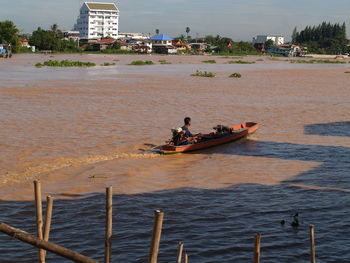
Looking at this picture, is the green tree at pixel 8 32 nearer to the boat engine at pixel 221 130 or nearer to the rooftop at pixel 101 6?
the boat engine at pixel 221 130

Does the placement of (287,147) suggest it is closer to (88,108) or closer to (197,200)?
(197,200)

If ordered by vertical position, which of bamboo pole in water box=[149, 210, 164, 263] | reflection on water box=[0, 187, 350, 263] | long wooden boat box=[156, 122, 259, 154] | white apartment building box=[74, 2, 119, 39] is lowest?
reflection on water box=[0, 187, 350, 263]

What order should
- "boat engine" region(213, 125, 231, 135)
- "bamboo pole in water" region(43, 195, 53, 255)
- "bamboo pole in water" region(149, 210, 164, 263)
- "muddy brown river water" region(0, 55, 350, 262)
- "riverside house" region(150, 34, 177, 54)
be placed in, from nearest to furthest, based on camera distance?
"bamboo pole in water" region(149, 210, 164, 263) < "bamboo pole in water" region(43, 195, 53, 255) < "muddy brown river water" region(0, 55, 350, 262) < "boat engine" region(213, 125, 231, 135) < "riverside house" region(150, 34, 177, 54)

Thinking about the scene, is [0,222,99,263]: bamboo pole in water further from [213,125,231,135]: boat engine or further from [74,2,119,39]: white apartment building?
[74,2,119,39]: white apartment building

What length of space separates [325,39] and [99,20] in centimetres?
6649

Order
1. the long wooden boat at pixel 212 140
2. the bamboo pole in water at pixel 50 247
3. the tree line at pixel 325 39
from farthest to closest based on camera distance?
the tree line at pixel 325 39
the long wooden boat at pixel 212 140
the bamboo pole in water at pixel 50 247

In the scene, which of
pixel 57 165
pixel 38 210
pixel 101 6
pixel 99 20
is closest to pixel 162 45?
pixel 99 20

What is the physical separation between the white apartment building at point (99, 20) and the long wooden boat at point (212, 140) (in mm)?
141434

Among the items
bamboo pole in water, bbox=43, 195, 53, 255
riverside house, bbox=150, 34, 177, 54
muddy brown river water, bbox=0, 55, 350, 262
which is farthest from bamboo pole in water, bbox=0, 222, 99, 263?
riverside house, bbox=150, 34, 177, 54

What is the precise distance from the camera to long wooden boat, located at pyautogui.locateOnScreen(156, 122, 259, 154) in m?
13.3

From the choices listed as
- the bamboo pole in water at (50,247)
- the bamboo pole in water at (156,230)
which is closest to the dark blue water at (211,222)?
the bamboo pole in water at (50,247)

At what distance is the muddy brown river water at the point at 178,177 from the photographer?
299 inches

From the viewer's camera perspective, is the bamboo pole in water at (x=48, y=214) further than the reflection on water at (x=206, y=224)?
No

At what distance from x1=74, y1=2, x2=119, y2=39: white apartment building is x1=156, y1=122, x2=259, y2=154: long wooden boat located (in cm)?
14143
